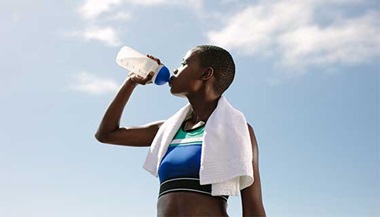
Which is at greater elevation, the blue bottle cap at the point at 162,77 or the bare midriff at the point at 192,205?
the blue bottle cap at the point at 162,77

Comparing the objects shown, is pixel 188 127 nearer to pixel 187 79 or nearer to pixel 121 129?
pixel 187 79

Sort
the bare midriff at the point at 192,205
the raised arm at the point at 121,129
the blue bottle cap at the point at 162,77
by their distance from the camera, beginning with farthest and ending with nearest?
the raised arm at the point at 121,129 < the blue bottle cap at the point at 162,77 < the bare midriff at the point at 192,205

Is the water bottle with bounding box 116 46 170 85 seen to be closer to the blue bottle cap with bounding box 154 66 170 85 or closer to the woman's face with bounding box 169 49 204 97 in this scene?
the blue bottle cap with bounding box 154 66 170 85

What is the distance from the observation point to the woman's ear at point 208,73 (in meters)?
3.68

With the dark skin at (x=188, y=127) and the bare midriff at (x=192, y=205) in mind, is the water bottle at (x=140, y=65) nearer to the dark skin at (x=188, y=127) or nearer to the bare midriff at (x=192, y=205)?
the dark skin at (x=188, y=127)

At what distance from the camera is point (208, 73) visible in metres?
3.69

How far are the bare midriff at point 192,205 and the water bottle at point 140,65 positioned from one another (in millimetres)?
935

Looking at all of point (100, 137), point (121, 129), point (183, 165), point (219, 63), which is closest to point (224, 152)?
point (183, 165)

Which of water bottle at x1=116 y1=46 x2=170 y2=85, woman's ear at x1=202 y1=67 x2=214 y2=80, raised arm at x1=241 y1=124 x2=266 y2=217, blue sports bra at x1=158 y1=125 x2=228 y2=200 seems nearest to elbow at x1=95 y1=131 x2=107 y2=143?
water bottle at x1=116 y1=46 x2=170 y2=85

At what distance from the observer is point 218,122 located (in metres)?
3.44

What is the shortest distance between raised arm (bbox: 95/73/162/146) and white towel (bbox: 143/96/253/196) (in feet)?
1.30

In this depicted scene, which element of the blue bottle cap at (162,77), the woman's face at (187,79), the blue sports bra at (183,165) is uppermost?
the blue bottle cap at (162,77)

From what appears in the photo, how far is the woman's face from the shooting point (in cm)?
363

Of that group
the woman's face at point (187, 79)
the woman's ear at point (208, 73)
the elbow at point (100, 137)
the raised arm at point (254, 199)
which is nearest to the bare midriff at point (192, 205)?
the raised arm at point (254, 199)
